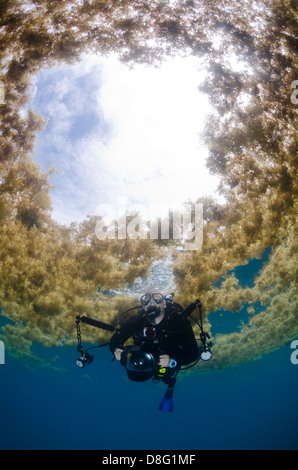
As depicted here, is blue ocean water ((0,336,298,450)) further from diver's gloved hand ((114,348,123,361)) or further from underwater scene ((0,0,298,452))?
Result: diver's gloved hand ((114,348,123,361))

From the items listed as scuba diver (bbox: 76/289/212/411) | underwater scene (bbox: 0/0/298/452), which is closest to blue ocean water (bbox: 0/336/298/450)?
underwater scene (bbox: 0/0/298/452)

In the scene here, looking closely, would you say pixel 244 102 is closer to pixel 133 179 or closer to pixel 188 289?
pixel 133 179

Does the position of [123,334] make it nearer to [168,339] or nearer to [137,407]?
[168,339]

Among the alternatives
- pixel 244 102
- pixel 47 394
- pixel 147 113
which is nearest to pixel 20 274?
pixel 147 113

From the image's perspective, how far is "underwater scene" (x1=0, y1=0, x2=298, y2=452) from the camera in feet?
15.8

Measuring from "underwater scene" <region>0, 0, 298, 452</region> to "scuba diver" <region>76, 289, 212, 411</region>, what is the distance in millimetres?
36

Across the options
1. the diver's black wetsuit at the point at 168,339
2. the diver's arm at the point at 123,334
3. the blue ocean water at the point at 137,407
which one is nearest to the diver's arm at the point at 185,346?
the diver's black wetsuit at the point at 168,339

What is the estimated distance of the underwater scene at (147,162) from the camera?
482cm

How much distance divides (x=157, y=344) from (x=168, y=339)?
13.1 inches

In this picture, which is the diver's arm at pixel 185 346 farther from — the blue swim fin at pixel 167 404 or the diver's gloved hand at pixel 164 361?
the blue swim fin at pixel 167 404

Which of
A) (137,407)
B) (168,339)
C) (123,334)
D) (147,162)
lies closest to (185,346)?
(168,339)

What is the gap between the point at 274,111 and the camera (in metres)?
5.25

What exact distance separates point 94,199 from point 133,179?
134 cm

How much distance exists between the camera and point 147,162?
19.4 ft
